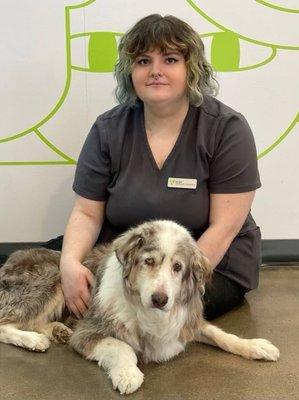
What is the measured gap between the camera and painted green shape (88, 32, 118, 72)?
9.66 feet

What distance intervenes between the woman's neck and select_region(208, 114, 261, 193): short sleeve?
0.19 meters

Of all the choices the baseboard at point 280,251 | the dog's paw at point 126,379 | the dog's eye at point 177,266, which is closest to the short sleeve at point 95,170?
the dog's eye at point 177,266

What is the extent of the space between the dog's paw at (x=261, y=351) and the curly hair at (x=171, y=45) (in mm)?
1123

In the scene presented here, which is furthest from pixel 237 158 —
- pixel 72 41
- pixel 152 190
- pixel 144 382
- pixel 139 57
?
pixel 72 41

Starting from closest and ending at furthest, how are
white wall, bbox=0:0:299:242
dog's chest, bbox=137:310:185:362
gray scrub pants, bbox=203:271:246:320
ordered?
dog's chest, bbox=137:310:185:362 < gray scrub pants, bbox=203:271:246:320 < white wall, bbox=0:0:299:242

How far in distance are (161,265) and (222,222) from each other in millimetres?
563

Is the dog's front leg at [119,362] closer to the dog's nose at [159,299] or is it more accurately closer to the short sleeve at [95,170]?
the dog's nose at [159,299]

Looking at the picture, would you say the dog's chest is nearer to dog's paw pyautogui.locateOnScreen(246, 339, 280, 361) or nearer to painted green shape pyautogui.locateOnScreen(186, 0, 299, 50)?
dog's paw pyautogui.locateOnScreen(246, 339, 280, 361)

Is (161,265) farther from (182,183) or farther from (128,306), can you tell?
(182,183)

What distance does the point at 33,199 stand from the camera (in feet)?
10.5

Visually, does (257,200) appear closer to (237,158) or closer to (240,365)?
(237,158)

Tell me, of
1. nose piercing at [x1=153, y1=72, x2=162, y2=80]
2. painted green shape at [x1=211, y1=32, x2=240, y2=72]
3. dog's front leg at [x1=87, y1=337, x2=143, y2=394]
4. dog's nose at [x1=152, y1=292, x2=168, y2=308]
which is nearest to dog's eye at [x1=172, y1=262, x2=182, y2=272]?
dog's nose at [x1=152, y1=292, x2=168, y2=308]

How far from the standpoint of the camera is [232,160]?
2346 millimetres

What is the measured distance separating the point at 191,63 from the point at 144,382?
4.52 feet
